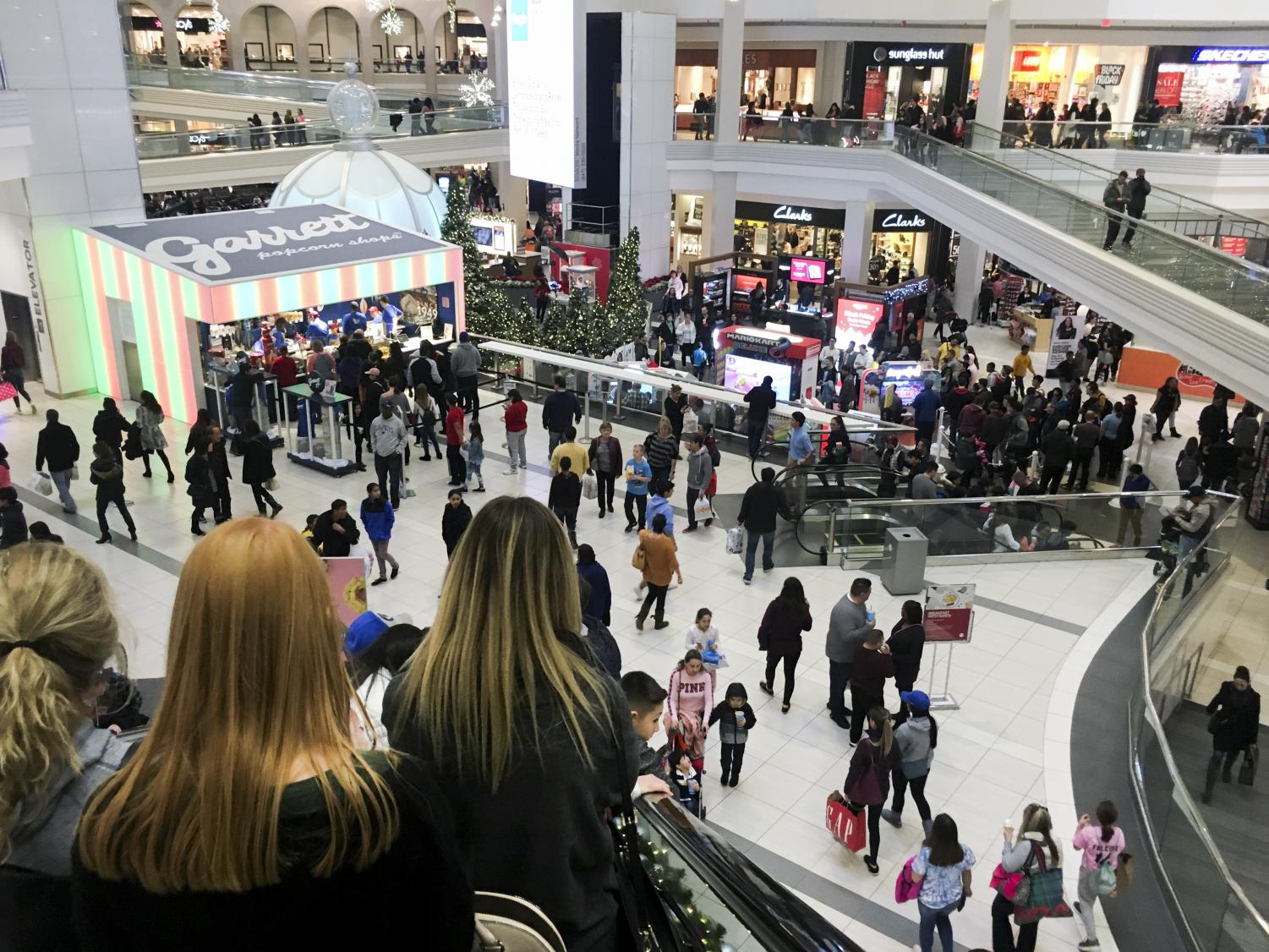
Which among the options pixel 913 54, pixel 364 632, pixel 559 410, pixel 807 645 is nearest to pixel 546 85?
pixel 559 410

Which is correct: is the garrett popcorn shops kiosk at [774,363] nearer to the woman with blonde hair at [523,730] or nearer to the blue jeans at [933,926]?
the blue jeans at [933,926]

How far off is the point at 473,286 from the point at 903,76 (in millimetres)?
18077

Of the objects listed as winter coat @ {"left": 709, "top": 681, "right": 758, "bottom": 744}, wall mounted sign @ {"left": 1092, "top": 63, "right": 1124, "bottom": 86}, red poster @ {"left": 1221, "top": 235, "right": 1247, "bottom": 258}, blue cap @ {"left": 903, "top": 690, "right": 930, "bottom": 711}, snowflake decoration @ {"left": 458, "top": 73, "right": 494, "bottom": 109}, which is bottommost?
winter coat @ {"left": 709, "top": 681, "right": 758, "bottom": 744}

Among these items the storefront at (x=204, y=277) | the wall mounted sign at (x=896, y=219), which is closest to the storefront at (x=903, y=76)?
the wall mounted sign at (x=896, y=219)

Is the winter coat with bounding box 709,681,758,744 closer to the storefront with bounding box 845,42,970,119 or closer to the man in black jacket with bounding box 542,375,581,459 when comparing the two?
the man in black jacket with bounding box 542,375,581,459

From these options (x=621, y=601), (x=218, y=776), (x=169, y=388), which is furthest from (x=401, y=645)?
(x=169, y=388)

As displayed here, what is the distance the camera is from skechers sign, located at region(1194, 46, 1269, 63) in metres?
27.7

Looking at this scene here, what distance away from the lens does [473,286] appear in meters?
19.6

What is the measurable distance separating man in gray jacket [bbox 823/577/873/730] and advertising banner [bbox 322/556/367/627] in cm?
373

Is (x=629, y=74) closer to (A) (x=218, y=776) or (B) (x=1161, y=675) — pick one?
(B) (x=1161, y=675)

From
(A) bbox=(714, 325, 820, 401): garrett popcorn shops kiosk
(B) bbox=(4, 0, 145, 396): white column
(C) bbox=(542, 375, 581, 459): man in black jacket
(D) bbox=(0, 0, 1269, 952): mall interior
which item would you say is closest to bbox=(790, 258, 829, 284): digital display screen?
(D) bbox=(0, 0, 1269, 952): mall interior

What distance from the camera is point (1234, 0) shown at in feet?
69.3

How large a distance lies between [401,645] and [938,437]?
565 inches

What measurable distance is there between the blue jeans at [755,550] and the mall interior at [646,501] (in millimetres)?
75
